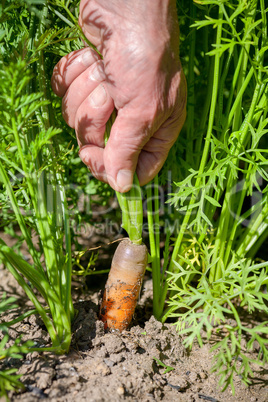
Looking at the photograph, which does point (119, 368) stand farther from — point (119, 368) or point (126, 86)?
point (126, 86)

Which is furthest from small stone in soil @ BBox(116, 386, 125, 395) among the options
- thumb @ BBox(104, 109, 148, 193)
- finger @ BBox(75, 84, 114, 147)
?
finger @ BBox(75, 84, 114, 147)

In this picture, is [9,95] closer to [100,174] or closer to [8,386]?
[100,174]

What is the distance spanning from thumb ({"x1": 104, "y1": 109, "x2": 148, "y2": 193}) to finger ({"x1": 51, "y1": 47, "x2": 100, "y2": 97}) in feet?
0.61

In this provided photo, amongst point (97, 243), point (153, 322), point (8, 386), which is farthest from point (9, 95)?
point (97, 243)

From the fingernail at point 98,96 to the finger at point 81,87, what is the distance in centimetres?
3

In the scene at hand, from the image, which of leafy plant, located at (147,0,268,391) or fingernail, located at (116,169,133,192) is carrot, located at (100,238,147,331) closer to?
leafy plant, located at (147,0,268,391)

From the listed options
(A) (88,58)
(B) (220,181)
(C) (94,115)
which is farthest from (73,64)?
(B) (220,181)

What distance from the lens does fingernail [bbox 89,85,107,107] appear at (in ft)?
2.67

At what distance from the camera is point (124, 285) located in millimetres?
963

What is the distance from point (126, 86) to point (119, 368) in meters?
0.63

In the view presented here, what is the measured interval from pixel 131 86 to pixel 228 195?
1.36ft

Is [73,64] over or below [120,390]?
over

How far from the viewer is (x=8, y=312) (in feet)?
3.14

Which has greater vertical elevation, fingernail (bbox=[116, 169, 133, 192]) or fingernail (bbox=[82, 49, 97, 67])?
fingernail (bbox=[82, 49, 97, 67])
